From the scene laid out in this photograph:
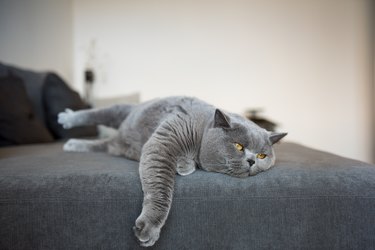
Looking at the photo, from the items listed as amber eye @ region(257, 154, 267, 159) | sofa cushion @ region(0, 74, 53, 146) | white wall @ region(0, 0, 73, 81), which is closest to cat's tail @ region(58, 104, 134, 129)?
sofa cushion @ region(0, 74, 53, 146)

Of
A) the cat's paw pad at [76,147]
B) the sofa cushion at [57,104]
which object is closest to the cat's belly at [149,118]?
the cat's paw pad at [76,147]

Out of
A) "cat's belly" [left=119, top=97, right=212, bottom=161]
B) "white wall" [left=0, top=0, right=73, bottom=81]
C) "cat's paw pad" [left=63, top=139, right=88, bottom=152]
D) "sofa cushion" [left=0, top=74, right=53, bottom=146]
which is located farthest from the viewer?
"white wall" [left=0, top=0, right=73, bottom=81]

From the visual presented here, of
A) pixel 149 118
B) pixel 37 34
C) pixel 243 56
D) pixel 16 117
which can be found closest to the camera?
pixel 149 118

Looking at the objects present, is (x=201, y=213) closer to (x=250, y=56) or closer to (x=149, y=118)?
(x=149, y=118)

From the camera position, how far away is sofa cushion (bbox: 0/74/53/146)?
5.24 ft

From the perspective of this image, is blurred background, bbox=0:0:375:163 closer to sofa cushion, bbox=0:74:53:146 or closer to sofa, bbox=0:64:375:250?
sofa cushion, bbox=0:74:53:146

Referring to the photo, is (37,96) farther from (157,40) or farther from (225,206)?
(225,206)

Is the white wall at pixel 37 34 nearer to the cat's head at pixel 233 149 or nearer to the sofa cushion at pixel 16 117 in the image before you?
the sofa cushion at pixel 16 117

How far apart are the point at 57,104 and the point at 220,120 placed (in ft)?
4.64

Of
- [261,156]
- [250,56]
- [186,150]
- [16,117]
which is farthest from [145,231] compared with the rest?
[250,56]

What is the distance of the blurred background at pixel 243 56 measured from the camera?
2.93 metres

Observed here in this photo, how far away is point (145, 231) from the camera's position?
73 cm

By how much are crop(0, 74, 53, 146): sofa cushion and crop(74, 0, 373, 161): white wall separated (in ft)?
4.21

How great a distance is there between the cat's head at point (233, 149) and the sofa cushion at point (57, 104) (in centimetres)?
132
